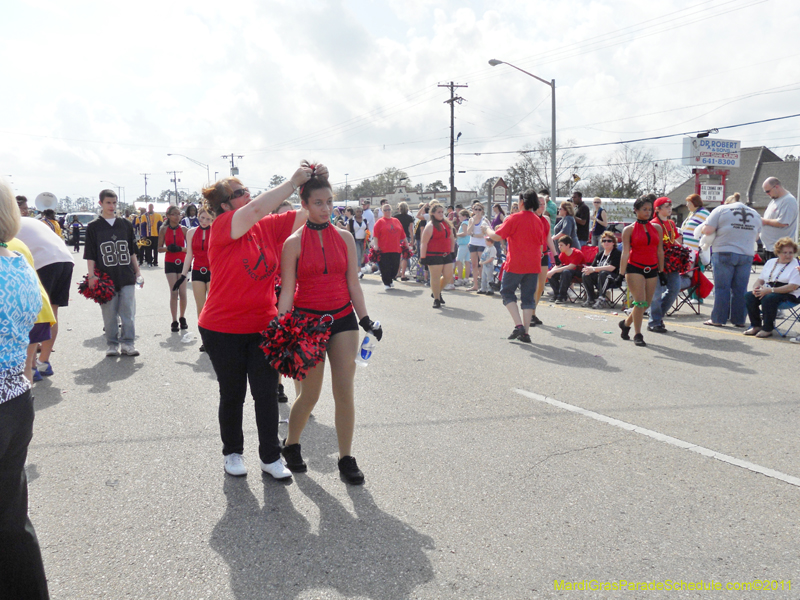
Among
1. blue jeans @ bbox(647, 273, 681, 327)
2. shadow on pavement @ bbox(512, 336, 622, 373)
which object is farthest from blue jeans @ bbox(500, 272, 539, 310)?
blue jeans @ bbox(647, 273, 681, 327)

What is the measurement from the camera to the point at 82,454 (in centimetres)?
468

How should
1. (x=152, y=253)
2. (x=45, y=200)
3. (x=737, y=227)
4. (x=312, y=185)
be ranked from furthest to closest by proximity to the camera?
(x=152, y=253) → (x=45, y=200) → (x=737, y=227) → (x=312, y=185)

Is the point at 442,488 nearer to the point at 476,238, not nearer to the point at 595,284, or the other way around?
the point at 595,284

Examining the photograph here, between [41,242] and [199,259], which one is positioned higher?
[41,242]

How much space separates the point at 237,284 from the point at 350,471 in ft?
4.57

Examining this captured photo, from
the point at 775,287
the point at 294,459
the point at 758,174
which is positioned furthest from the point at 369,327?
the point at 758,174

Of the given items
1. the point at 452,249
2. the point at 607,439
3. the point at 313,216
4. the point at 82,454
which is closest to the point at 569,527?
the point at 607,439

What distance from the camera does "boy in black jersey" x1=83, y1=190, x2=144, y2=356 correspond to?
25.4 feet

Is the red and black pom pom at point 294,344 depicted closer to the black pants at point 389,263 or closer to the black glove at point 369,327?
the black glove at point 369,327

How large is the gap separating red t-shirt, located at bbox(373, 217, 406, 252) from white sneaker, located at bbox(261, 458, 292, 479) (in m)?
10.7

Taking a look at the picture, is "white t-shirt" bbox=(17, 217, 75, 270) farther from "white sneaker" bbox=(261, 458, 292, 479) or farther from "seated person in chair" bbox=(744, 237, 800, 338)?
"seated person in chair" bbox=(744, 237, 800, 338)

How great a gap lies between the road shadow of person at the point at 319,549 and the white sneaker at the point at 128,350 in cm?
471

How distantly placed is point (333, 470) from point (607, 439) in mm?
2095

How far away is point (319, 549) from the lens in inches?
129
